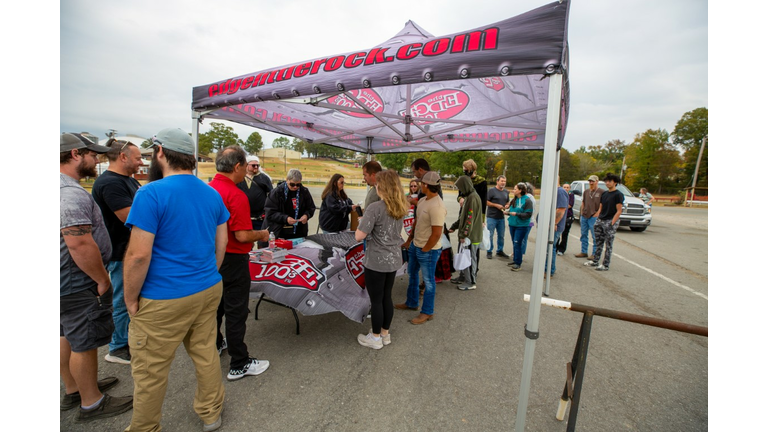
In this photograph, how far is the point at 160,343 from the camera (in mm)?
1819

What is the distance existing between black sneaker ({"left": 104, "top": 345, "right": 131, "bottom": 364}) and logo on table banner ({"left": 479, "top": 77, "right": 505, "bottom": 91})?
491cm

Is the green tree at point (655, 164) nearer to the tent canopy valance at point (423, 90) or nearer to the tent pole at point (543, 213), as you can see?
the tent canopy valance at point (423, 90)

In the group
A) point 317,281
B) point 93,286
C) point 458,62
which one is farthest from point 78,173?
point 458,62

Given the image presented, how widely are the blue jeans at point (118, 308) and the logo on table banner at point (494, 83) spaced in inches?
175

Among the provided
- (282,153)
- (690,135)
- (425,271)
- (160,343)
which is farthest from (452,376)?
(282,153)

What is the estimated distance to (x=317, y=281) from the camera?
10.1 feet

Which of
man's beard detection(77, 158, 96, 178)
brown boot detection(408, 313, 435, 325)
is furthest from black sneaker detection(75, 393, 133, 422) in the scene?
brown boot detection(408, 313, 435, 325)

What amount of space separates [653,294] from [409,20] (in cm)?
565

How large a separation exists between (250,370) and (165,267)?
138 centimetres

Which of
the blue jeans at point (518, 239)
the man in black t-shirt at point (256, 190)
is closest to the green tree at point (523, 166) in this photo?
the blue jeans at point (518, 239)

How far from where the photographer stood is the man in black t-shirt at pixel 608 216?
234 inches

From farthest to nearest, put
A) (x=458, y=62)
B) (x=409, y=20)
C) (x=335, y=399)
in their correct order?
(x=409, y=20), (x=335, y=399), (x=458, y=62)

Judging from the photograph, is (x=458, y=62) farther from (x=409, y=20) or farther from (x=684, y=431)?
(x=684, y=431)

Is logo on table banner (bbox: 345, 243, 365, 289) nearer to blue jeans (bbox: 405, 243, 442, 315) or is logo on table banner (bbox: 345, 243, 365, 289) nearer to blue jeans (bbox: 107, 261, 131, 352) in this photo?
blue jeans (bbox: 405, 243, 442, 315)
